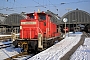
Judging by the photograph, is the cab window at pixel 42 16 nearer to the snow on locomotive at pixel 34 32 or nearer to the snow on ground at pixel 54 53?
the snow on locomotive at pixel 34 32

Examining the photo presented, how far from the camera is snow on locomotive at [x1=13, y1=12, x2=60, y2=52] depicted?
10562mm

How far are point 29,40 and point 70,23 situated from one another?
58631mm

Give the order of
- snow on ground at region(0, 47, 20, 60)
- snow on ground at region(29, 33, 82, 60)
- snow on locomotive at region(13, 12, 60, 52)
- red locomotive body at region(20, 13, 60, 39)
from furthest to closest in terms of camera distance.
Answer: red locomotive body at region(20, 13, 60, 39) → snow on locomotive at region(13, 12, 60, 52) → snow on ground at region(0, 47, 20, 60) → snow on ground at region(29, 33, 82, 60)

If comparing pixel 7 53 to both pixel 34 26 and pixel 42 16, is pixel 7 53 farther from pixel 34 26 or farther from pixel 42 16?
pixel 42 16

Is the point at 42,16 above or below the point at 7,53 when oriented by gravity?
above

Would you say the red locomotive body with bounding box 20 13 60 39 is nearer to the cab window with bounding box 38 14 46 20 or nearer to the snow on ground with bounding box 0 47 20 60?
the cab window with bounding box 38 14 46 20

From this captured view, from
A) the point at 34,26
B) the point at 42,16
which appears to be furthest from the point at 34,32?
the point at 42,16

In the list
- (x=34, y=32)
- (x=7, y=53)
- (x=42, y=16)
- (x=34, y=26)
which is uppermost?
(x=42, y=16)

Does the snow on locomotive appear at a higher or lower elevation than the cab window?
lower

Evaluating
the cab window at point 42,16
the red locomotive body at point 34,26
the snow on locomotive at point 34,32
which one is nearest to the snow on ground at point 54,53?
the snow on locomotive at point 34,32

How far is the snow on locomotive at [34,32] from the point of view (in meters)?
10.6

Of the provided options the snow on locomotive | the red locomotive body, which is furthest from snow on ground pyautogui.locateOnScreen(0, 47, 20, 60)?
the red locomotive body

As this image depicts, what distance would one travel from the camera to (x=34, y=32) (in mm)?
11391

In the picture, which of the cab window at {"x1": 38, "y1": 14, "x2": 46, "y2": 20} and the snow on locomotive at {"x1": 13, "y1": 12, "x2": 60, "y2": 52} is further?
the cab window at {"x1": 38, "y1": 14, "x2": 46, "y2": 20}
